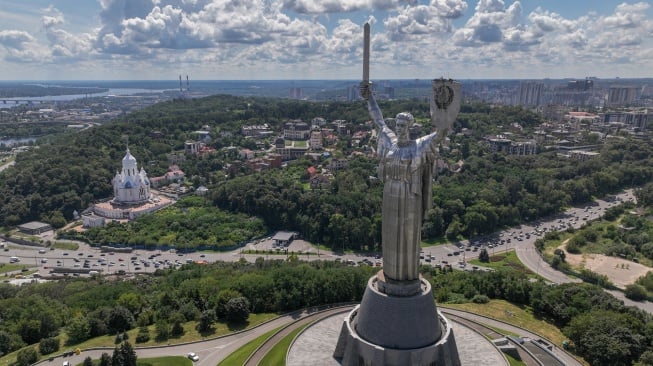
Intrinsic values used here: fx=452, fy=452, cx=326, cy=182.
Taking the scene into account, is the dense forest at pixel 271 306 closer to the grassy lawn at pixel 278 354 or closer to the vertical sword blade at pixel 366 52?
the grassy lawn at pixel 278 354

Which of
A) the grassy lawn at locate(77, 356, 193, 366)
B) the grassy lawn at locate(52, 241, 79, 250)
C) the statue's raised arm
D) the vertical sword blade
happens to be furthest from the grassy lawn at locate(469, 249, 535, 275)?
the grassy lawn at locate(52, 241, 79, 250)

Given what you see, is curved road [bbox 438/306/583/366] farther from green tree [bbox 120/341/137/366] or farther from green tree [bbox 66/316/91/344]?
green tree [bbox 66/316/91/344]

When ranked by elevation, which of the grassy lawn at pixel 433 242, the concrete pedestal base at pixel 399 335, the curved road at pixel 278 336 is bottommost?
the grassy lawn at pixel 433 242

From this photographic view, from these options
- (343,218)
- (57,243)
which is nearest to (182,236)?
(57,243)

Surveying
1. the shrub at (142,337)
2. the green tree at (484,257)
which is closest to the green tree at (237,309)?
the shrub at (142,337)

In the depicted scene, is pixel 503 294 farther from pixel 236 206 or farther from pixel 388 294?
pixel 236 206
